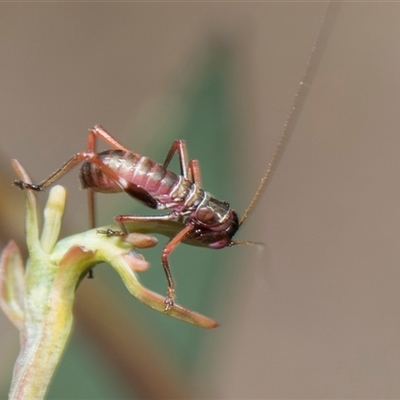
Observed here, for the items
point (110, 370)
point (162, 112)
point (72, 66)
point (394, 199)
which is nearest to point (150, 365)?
point (110, 370)

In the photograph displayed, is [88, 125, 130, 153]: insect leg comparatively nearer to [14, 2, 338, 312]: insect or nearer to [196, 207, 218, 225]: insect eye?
[14, 2, 338, 312]: insect

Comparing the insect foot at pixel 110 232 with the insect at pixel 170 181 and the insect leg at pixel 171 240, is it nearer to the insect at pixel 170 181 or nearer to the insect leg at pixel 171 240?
the insect leg at pixel 171 240

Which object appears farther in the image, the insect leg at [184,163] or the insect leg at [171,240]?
the insect leg at [184,163]

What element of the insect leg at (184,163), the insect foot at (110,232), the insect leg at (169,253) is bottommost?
the insect leg at (169,253)

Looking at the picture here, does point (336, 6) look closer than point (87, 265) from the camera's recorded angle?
No

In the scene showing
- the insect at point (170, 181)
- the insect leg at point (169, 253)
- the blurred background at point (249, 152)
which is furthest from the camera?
the blurred background at point (249, 152)

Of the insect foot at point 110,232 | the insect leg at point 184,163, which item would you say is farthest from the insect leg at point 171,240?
the insect leg at point 184,163

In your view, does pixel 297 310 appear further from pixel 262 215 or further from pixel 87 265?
pixel 87 265
